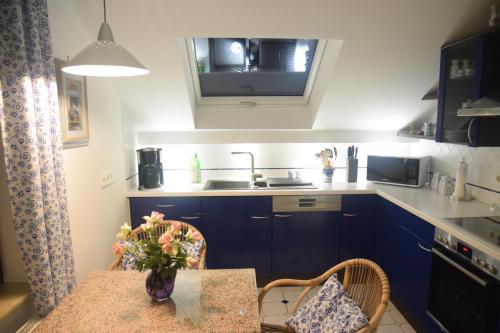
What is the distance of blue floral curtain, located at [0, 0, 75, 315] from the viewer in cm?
132

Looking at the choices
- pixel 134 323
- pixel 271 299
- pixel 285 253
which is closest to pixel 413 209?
pixel 285 253

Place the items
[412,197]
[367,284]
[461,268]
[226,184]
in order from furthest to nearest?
[226,184]
[412,197]
[461,268]
[367,284]

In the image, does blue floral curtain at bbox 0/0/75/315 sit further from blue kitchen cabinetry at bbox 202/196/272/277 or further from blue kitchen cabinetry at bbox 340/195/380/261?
blue kitchen cabinetry at bbox 340/195/380/261

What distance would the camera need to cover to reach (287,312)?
98.7 inches

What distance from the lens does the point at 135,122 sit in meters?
2.99

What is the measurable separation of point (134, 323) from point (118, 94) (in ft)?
6.42

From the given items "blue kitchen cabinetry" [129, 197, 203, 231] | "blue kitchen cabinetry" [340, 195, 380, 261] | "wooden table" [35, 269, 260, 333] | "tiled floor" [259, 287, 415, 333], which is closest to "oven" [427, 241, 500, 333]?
"tiled floor" [259, 287, 415, 333]

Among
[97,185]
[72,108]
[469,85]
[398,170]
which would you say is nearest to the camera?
[72,108]

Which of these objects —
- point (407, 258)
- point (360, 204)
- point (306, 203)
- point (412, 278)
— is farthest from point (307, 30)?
point (412, 278)

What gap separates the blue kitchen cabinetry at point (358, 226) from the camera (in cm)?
279

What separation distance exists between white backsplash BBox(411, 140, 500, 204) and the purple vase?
87.8 inches

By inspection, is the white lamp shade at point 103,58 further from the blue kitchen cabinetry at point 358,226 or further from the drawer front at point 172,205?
the blue kitchen cabinetry at point 358,226

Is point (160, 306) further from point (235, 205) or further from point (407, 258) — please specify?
point (407, 258)

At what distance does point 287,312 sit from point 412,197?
1.33 m
